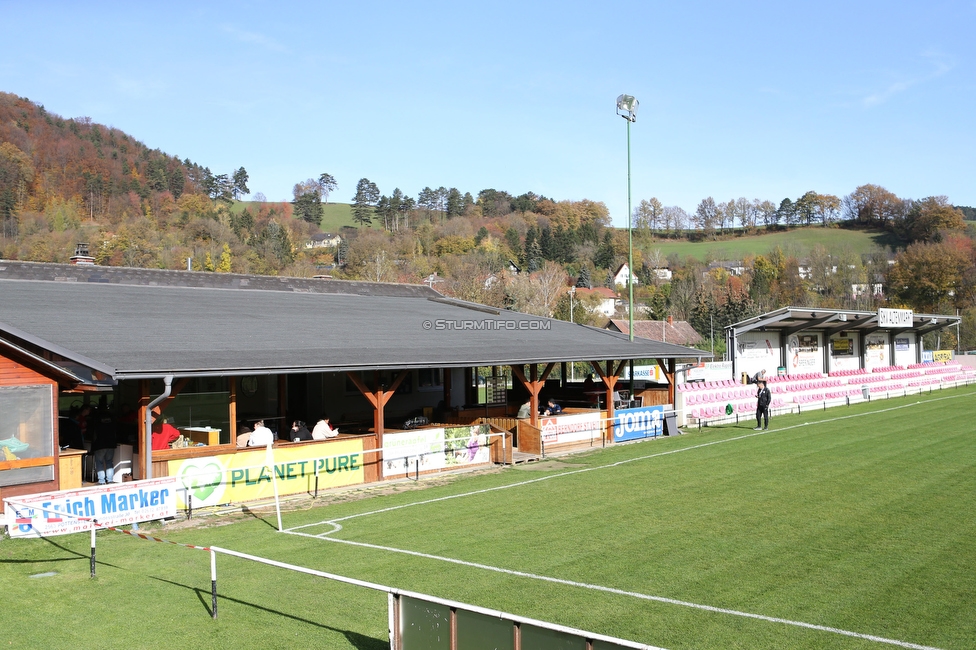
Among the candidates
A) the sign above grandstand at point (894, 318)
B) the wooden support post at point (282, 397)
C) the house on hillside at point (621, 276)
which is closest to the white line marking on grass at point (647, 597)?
the wooden support post at point (282, 397)

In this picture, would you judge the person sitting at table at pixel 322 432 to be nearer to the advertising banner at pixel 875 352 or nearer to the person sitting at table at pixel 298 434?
the person sitting at table at pixel 298 434

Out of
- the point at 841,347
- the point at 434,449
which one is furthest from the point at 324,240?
the point at 434,449

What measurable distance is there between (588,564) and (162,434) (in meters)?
8.84

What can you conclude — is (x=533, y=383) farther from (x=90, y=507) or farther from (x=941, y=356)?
(x=941, y=356)

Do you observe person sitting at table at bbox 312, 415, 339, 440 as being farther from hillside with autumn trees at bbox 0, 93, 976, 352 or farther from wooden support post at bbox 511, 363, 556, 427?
hillside with autumn trees at bbox 0, 93, 976, 352

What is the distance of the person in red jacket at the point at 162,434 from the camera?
15.0 metres

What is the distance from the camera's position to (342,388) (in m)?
23.6

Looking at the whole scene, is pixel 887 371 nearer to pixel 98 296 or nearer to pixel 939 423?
pixel 939 423

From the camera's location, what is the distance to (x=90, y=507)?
12.5 m

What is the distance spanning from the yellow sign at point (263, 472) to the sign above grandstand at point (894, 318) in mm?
35755

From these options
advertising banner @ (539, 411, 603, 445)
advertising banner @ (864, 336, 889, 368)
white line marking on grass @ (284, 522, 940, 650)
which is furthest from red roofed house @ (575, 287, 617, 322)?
white line marking on grass @ (284, 522, 940, 650)

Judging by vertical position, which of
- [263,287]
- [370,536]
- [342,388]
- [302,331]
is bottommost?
[370,536]

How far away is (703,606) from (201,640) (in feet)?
16.6

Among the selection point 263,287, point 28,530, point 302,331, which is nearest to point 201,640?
point 28,530
